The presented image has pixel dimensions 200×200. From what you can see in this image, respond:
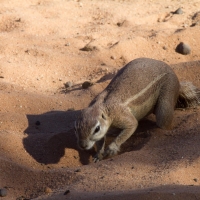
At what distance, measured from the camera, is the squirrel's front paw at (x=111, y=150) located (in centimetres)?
543

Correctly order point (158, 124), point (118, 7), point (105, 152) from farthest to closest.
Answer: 1. point (118, 7)
2. point (158, 124)
3. point (105, 152)

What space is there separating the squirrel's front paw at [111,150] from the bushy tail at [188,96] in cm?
126

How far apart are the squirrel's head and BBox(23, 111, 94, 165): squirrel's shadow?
0.38 meters

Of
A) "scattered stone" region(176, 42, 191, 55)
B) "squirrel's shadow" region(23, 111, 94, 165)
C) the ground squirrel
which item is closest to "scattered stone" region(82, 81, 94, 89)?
"squirrel's shadow" region(23, 111, 94, 165)

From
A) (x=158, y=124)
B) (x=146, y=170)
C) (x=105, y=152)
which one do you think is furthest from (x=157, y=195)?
(x=158, y=124)

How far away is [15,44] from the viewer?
8.16m

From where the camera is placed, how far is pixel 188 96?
20.5 ft

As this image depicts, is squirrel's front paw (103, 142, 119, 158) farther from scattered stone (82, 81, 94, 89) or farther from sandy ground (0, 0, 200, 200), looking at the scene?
scattered stone (82, 81, 94, 89)

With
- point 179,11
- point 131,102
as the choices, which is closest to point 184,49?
point 179,11

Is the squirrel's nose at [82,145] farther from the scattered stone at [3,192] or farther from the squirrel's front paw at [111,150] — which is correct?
the scattered stone at [3,192]

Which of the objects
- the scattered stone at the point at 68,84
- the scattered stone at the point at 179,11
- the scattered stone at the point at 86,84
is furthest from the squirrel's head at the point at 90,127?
the scattered stone at the point at 179,11

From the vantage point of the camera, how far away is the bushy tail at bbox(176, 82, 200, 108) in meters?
6.24

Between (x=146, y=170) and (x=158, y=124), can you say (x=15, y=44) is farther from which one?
(x=146, y=170)

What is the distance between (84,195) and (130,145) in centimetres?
178
